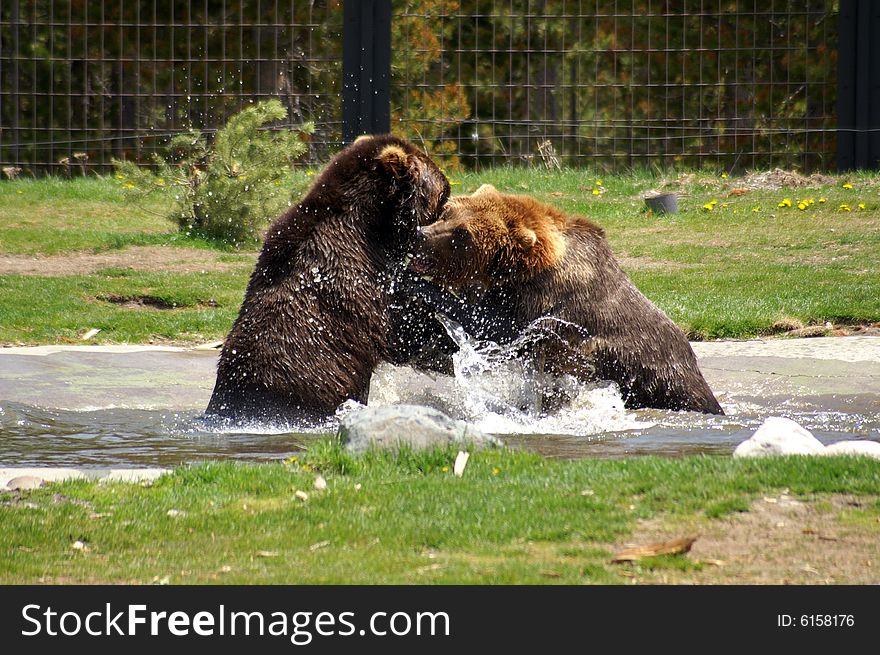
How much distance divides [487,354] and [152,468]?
2.16m

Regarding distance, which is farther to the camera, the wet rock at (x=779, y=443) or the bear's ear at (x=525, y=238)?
the bear's ear at (x=525, y=238)

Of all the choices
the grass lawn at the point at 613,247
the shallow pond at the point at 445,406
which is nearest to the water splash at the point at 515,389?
the shallow pond at the point at 445,406

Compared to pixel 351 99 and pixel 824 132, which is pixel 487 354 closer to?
pixel 351 99

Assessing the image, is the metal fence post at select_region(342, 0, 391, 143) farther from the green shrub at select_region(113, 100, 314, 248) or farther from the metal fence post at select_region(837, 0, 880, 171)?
the metal fence post at select_region(837, 0, 880, 171)

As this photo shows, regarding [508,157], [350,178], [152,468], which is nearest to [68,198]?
[508,157]

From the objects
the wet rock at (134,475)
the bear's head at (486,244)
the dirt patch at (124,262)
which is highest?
the bear's head at (486,244)

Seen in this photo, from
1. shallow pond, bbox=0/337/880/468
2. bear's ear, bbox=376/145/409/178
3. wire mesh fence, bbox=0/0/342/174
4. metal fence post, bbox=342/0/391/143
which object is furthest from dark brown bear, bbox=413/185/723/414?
wire mesh fence, bbox=0/0/342/174

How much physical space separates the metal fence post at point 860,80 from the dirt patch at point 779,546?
11.4 meters

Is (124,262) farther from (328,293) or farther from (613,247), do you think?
(328,293)

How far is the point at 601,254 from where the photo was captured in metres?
7.11

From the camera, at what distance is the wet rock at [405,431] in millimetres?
5344

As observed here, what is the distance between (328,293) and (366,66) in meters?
8.49

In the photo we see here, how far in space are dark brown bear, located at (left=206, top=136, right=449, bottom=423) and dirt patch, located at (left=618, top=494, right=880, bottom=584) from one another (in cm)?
266

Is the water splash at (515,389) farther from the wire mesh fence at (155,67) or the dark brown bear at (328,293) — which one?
the wire mesh fence at (155,67)
